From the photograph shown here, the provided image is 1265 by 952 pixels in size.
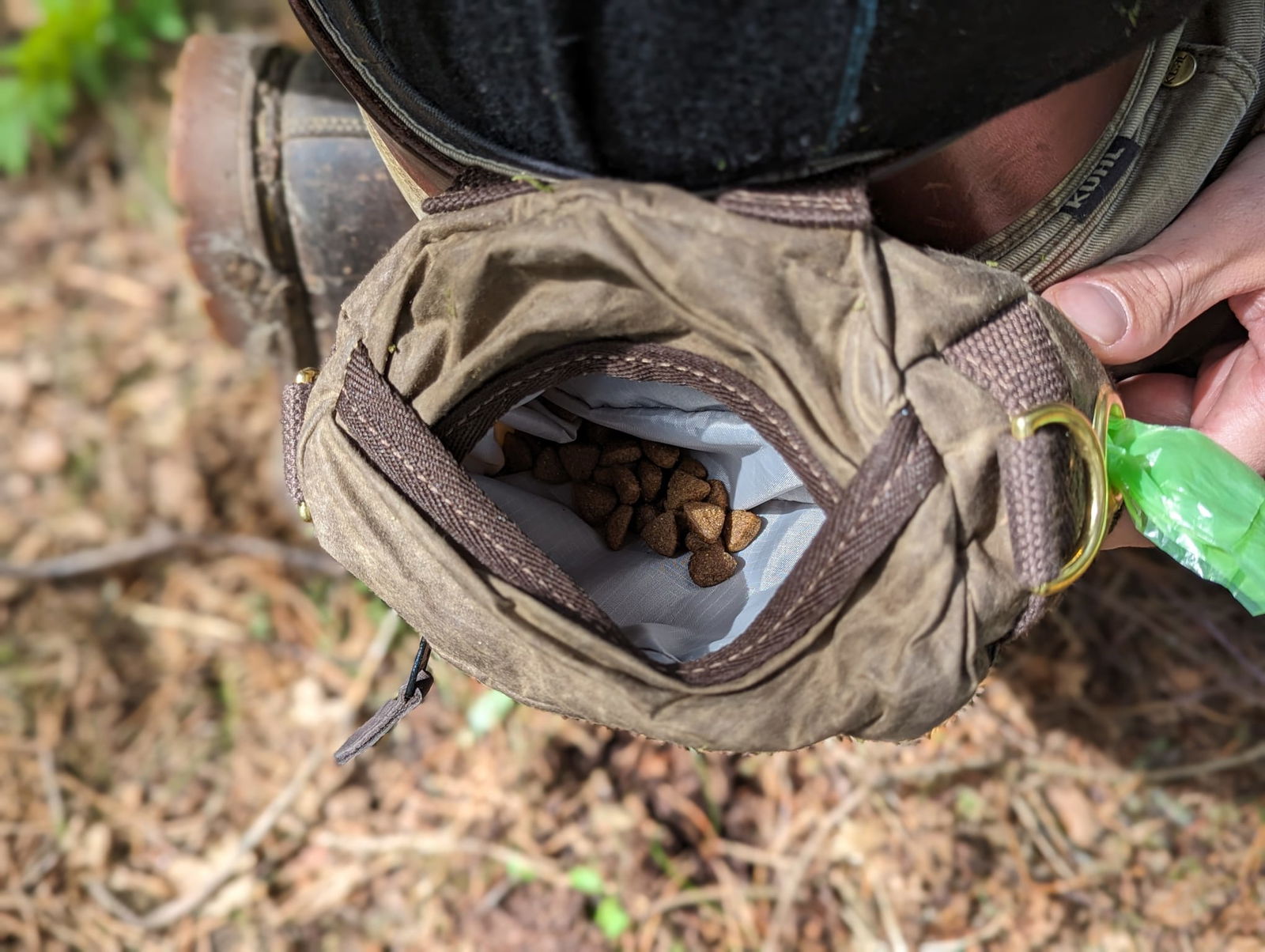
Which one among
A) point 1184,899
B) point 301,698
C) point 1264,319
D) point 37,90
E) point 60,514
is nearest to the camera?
point 1264,319

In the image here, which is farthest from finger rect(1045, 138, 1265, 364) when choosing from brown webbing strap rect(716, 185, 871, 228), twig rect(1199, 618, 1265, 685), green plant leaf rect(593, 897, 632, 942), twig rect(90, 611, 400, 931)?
twig rect(90, 611, 400, 931)

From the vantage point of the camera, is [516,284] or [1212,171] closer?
[516,284]

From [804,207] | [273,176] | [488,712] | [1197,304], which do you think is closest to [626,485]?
[804,207]

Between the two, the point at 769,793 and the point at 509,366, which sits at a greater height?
the point at 509,366

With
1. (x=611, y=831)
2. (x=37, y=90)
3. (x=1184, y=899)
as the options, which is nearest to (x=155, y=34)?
(x=37, y=90)

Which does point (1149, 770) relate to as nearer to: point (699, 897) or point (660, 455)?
point (699, 897)

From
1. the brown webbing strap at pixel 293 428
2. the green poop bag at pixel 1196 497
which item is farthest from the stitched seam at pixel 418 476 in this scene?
the green poop bag at pixel 1196 497

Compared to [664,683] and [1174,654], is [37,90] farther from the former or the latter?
[1174,654]

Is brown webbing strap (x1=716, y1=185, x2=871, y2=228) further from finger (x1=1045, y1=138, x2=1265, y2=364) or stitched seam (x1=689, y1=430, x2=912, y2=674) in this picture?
finger (x1=1045, y1=138, x2=1265, y2=364)
